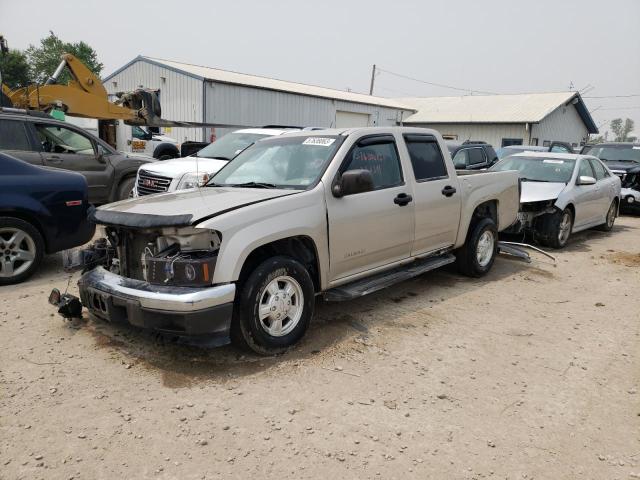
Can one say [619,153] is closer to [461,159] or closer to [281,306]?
[461,159]

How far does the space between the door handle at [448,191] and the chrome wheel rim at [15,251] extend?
4630 millimetres

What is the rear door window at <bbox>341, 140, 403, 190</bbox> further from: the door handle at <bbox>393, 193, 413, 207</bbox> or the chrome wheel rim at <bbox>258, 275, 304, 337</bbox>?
the chrome wheel rim at <bbox>258, 275, 304, 337</bbox>

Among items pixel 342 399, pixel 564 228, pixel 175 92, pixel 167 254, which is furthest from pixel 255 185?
pixel 175 92

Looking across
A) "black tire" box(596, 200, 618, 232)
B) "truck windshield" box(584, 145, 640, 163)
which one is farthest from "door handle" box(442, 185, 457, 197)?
"truck windshield" box(584, 145, 640, 163)

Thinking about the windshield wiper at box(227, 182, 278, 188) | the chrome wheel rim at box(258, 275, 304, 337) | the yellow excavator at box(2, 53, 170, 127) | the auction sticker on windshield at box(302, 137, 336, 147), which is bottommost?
the chrome wheel rim at box(258, 275, 304, 337)

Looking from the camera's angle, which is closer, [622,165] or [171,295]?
[171,295]

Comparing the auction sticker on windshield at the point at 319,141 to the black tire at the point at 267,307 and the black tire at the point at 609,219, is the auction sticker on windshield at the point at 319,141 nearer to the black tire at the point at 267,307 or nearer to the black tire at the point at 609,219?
the black tire at the point at 267,307

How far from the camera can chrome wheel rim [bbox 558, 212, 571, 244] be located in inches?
340

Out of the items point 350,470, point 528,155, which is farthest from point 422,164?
point 528,155

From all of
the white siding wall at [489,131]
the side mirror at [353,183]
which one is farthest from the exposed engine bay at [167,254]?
the white siding wall at [489,131]

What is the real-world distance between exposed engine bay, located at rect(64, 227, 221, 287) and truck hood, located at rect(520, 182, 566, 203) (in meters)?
6.28

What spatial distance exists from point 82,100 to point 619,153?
14.5m

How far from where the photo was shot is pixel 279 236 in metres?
4.05

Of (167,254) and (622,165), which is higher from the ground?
(622,165)
